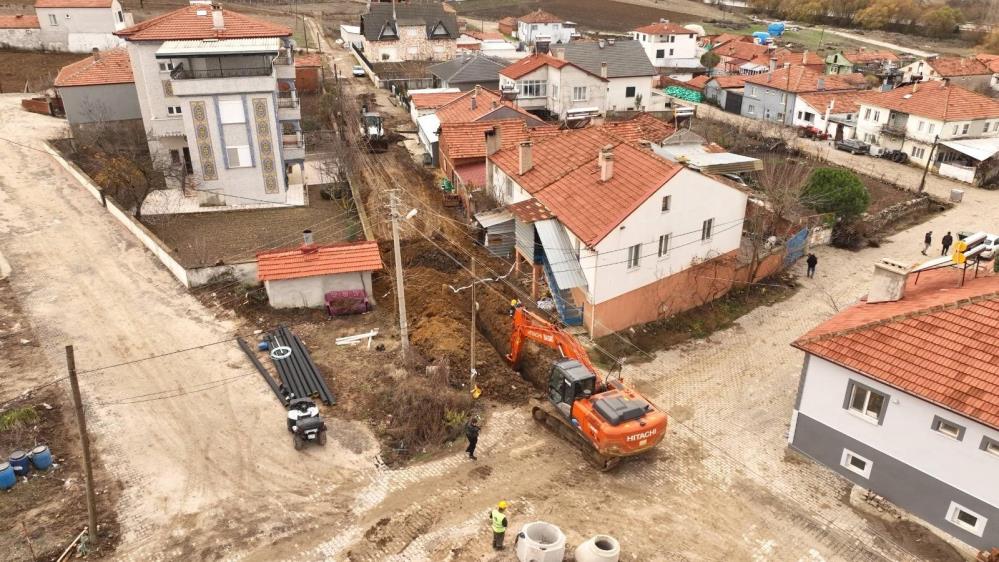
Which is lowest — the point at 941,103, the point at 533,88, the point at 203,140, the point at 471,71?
the point at 941,103

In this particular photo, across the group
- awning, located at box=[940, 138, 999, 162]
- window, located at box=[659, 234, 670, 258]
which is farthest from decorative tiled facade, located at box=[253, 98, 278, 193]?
awning, located at box=[940, 138, 999, 162]

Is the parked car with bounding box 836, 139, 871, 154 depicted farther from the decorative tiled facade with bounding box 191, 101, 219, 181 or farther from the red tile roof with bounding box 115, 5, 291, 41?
the decorative tiled facade with bounding box 191, 101, 219, 181

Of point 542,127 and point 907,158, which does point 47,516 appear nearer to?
point 542,127

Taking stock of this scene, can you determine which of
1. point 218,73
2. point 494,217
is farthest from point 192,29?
point 494,217

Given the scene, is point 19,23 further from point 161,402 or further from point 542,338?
point 542,338

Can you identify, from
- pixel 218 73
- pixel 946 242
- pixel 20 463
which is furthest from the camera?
pixel 218 73

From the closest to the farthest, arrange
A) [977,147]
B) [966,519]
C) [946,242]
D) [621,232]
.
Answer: [966,519], [621,232], [946,242], [977,147]

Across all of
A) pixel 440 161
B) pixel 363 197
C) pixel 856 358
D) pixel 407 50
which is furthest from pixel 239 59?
pixel 407 50
